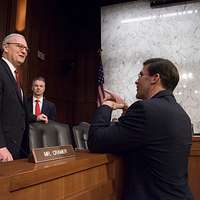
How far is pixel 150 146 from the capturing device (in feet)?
4.58

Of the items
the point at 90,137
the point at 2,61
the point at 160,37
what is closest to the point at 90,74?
the point at 160,37

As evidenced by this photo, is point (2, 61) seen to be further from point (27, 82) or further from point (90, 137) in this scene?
point (27, 82)

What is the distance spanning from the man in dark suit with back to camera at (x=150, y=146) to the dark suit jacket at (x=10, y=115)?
90cm

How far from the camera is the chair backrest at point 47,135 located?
1.96 metres

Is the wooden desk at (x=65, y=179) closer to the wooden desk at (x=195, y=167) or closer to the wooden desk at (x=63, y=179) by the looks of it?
the wooden desk at (x=63, y=179)

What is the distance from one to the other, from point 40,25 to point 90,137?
472cm

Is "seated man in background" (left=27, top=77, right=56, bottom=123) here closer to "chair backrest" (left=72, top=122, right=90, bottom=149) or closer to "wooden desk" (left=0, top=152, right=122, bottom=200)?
"chair backrest" (left=72, top=122, right=90, bottom=149)

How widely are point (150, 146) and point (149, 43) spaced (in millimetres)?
4522

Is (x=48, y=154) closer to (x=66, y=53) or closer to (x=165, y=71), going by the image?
(x=165, y=71)

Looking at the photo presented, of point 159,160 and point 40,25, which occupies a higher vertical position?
point 40,25

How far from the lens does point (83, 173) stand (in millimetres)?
1184

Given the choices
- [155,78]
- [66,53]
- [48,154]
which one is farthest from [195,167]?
[66,53]

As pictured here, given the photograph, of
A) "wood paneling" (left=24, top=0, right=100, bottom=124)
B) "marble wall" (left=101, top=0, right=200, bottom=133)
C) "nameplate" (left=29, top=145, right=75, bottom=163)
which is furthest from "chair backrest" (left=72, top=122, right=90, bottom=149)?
"marble wall" (left=101, top=0, right=200, bottom=133)

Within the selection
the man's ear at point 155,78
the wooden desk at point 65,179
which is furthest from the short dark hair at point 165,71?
the wooden desk at point 65,179
